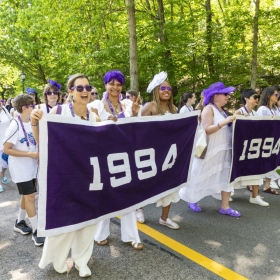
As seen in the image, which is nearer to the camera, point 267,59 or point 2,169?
point 2,169

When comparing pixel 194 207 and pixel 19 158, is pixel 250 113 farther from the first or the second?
pixel 19 158

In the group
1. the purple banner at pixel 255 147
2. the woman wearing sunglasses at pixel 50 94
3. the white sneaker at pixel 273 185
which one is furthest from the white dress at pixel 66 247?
the white sneaker at pixel 273 185

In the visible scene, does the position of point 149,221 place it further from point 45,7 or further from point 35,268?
point 45,7

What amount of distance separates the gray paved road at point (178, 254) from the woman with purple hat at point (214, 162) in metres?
0.35

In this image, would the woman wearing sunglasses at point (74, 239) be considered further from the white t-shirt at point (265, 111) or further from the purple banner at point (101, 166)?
the white t-shirt at point (265, 111)

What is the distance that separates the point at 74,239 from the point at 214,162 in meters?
2.28

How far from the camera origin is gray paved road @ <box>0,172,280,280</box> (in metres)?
2.82

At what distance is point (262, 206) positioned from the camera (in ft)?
15.3

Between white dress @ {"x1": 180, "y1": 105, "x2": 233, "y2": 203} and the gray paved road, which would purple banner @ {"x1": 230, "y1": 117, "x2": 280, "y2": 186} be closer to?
white dress @ {"x1": 180, "y1": 105, "x2": 233, "y2": 203}

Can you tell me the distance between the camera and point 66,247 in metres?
2.73

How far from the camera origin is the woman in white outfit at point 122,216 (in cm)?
331

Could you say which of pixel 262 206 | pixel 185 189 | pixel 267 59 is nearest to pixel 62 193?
pixel 185 189

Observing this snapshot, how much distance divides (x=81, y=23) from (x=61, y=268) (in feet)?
30.4

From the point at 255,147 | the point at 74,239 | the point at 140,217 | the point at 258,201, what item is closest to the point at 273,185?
the point at 258,201
